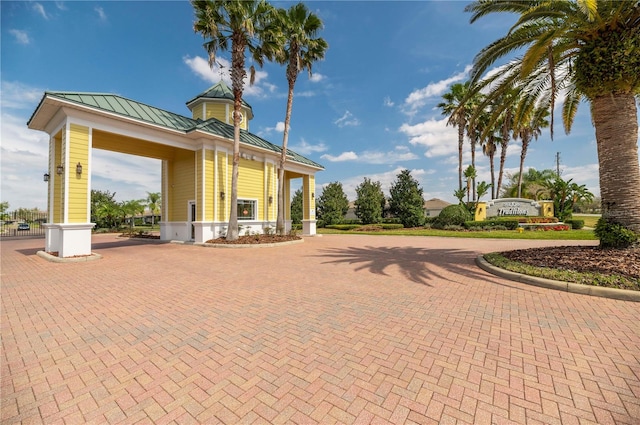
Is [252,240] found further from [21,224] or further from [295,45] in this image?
[21,224]

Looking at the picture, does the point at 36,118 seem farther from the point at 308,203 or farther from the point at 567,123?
the point at 567,123

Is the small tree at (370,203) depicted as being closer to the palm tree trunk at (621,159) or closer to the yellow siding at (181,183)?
the yellow siding at (181,183)

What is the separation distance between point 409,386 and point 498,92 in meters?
9.62

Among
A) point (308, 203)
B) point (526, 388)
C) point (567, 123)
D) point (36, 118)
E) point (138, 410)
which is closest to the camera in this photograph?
point (138, 410)

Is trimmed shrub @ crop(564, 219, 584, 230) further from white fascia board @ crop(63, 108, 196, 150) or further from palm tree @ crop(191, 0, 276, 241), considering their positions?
white fascia board @ crop(63, 108, 196, 150)

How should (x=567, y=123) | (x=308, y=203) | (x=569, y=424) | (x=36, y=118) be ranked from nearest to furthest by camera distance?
(x=569, y=424)
(x=567, y=123)
(x=36, y=118)
(x=308, y=203)

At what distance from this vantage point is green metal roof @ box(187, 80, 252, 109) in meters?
19.0

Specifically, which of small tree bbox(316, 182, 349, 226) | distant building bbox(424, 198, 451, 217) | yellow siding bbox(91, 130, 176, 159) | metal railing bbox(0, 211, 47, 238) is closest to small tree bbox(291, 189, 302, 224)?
small tree bbox(316, 182, 349, 226)

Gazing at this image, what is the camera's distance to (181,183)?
16281mm

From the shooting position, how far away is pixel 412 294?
5508 mm

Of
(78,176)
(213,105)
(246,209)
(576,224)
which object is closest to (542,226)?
(576,224)

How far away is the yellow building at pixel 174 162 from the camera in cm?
1012

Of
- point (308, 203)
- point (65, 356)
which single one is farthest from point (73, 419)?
point (308, 203)

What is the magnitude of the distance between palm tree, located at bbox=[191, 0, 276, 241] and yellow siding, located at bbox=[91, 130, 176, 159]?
5.08m
